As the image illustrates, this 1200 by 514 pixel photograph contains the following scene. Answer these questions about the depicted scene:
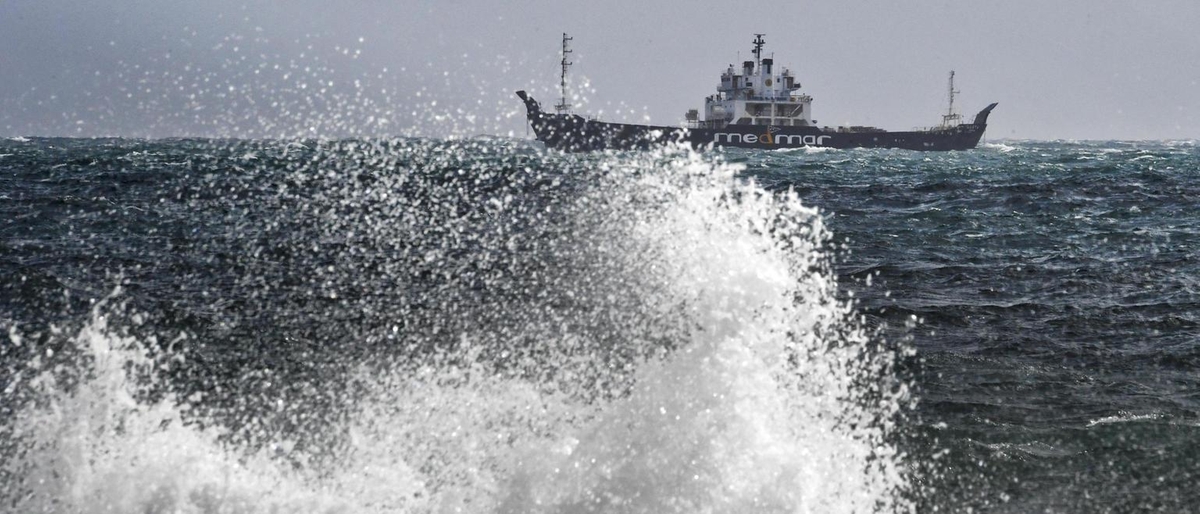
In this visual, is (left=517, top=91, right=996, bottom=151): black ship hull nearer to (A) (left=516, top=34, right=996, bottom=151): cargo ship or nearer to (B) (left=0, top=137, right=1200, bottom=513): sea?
(A) (left=516, top=34, right=996, bottom=151): cargo ship

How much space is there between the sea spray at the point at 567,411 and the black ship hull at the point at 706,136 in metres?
80.2

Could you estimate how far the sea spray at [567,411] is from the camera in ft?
23.8

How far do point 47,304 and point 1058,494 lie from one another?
46.9ft

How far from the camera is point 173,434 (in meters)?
7.95

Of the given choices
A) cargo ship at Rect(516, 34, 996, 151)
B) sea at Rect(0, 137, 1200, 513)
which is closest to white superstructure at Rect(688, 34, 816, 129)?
cargo ship at Rect(516, 34, 996, 151)

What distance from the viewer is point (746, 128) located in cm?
9550

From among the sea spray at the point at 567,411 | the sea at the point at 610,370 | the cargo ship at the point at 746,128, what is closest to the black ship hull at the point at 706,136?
the cargo ship at the point at 746,128

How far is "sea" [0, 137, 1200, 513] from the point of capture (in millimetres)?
7488

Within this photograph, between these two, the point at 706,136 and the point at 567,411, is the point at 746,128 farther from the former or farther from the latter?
the point at 567,411

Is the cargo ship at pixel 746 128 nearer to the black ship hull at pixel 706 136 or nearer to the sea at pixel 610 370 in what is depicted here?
the black ship hull at pixel 706 136

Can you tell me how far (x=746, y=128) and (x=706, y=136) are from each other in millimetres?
4041

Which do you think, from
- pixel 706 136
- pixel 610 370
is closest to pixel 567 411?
pixel 610 370

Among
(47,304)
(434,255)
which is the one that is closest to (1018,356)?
(434,255)

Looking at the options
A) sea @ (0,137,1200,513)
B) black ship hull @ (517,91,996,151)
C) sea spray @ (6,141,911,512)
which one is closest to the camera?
sea spray @ (6,141,911,512)
